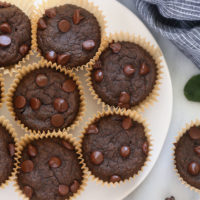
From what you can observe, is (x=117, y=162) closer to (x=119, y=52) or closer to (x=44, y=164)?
(x=44, y=164)

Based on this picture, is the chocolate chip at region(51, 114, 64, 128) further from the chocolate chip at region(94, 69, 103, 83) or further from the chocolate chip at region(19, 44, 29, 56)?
the chocolate chip at region(19, 44, 29, 56)

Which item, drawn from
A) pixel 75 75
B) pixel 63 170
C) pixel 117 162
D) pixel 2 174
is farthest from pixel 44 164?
pixel 75 75

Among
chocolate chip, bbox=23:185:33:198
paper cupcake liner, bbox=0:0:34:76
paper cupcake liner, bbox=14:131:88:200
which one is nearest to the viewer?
chocolate chip, bbox=23:185:33:198

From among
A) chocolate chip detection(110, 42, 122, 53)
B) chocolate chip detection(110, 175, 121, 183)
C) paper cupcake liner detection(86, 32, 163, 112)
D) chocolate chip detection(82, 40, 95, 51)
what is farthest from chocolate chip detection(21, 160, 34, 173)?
chocolate chip detection(110, 42, 122, 53)

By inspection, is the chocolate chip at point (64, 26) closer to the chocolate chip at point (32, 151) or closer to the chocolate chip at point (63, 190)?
the chocolate chip at point (32, 151)

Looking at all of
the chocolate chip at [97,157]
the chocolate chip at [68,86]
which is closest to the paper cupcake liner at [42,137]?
the chocolate chip at [97,157]

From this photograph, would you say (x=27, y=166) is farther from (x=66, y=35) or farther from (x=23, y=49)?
(x=66, y=35)

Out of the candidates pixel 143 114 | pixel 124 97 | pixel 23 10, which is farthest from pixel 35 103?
pixel 143 114
